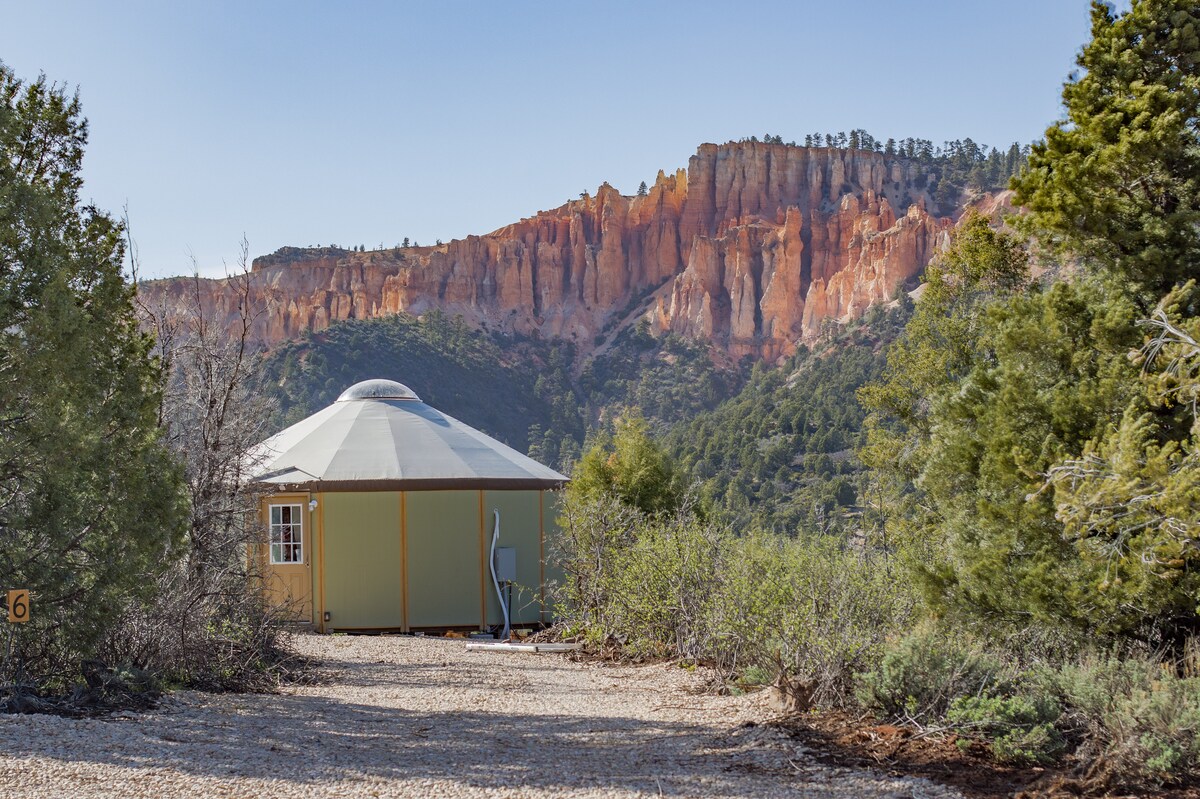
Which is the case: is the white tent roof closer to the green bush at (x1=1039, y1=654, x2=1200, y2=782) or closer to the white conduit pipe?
the white conduit pipe

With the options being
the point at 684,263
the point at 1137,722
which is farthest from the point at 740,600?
the point at 684,263

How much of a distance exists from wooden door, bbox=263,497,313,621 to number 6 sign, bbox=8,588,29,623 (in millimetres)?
8704

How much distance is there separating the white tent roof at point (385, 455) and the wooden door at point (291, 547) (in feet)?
1.33

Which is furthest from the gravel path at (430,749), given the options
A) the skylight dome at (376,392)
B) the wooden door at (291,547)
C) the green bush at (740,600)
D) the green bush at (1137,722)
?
the skylight dome at (376,392)

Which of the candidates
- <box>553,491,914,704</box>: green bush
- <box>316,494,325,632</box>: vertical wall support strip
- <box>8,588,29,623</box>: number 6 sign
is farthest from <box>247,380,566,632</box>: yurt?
<box>8,588,29,623</box>: number 6 sign

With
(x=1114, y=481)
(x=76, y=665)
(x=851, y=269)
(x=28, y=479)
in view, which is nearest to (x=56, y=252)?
(x=28, y=479)

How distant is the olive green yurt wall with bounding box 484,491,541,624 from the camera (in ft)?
49.2

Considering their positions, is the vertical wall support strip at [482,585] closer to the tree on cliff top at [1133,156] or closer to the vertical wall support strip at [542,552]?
the vertical wall support strip at [542,552]

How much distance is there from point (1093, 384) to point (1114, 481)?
2612 millimetres

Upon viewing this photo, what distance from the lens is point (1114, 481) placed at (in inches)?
194

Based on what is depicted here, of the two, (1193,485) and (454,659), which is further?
(454,659)

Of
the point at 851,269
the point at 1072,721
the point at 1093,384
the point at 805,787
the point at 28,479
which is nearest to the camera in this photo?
the point at 805,787

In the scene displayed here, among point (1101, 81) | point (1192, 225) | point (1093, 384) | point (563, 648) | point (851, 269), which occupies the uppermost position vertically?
point (851, 269)

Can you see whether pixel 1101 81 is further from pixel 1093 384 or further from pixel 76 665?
pixel 76 665
